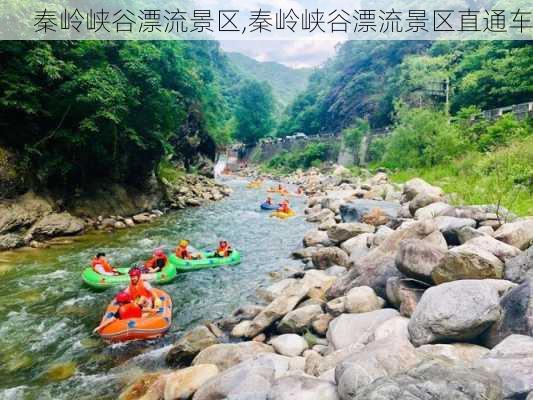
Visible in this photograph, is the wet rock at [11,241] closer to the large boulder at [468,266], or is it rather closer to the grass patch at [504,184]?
the large boulder at [468,266]

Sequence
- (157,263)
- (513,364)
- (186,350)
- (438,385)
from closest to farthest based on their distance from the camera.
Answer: (438,385)
(513,364)
(186,350)
(157,263)

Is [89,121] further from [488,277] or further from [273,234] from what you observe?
[488,277]

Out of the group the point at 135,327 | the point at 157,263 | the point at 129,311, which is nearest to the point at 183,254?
the point at 157,263

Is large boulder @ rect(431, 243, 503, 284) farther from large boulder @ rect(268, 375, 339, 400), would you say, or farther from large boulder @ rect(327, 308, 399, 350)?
large boulder @ rect(268, 375, 339, 400)

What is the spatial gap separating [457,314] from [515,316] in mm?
480

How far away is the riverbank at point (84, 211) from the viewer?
1215 centimetres

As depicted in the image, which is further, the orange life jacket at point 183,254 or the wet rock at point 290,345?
the orange life jacket at point 183,254

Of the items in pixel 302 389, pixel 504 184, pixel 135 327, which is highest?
pixel 504 184

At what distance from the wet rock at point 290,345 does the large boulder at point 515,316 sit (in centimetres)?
219

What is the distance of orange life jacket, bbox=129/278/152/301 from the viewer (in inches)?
299

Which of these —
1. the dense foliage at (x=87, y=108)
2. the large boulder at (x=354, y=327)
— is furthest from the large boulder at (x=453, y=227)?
the dense foliage at (x=87, y=108)

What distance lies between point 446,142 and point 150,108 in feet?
41.7

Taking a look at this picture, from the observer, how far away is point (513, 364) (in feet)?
9.62

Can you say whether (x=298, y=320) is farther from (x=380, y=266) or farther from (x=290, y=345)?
(x=380, y=266)
